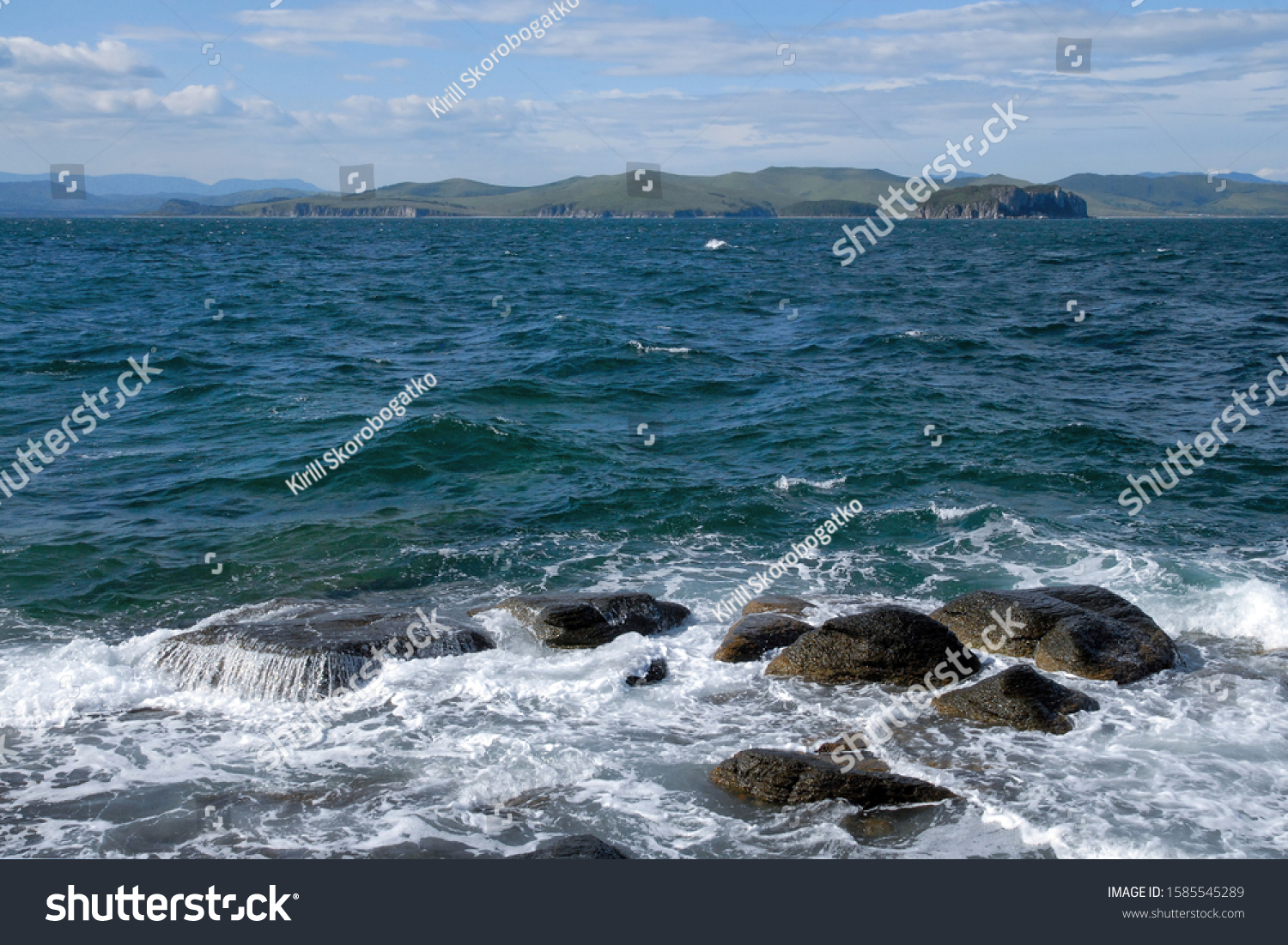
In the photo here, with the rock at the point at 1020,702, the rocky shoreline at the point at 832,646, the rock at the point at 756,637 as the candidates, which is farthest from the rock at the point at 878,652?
the rock at the point at 1020,702

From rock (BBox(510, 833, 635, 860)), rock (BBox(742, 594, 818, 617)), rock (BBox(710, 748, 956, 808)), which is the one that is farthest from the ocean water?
rock (BBox(742, 594, 818, 617))

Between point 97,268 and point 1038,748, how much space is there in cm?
7646

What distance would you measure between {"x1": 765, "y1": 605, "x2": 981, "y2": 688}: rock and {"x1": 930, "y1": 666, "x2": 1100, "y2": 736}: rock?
2.41 ft

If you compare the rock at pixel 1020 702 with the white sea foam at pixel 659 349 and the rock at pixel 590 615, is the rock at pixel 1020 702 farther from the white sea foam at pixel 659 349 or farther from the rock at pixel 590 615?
the white sea foam at pixel 659 349

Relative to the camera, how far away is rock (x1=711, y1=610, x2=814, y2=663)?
567 inches

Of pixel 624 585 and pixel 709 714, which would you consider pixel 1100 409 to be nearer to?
pixel 624 585

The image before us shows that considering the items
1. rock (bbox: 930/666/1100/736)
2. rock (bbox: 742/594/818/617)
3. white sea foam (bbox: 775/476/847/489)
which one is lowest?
rock (bbox: 930/666/1100/736)

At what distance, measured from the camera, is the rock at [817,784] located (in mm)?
10414

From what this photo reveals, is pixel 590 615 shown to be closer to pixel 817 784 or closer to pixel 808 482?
pixel 817 784

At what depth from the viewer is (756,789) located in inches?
420

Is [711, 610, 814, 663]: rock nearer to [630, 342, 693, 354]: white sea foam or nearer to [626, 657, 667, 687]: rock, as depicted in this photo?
[626, 657, 667, 687]: rock

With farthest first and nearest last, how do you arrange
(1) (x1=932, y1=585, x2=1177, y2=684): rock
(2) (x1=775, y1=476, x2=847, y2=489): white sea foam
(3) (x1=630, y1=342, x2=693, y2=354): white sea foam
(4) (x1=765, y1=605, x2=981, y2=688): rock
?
(3) (x1=630, y1=342, x2=693, y2=354): white sea foam
(2) (x1=775, y1=476, x2=847, y2=489): white sea foam
(1) (x1=932, y1=585, x2=1177, y2=684): rock
(4) (x1=765, y1=605, x2=981, y2=688): rock

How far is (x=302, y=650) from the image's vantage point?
13555 mm

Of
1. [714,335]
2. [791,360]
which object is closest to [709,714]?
[791,360]
